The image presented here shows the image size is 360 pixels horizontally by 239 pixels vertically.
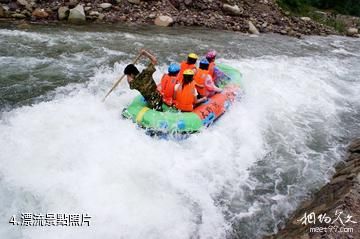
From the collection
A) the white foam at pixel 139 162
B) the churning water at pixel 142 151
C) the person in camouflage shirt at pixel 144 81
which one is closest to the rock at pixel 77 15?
the churning water at pixel 142 151

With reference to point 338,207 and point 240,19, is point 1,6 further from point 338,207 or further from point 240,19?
point 338,207

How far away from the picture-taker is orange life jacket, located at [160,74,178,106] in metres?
6.68

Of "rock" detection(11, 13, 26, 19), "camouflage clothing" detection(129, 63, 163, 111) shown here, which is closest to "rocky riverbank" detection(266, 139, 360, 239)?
"camouflage clothing" detection(129, 63, 163, 111)

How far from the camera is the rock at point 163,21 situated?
44.6ft

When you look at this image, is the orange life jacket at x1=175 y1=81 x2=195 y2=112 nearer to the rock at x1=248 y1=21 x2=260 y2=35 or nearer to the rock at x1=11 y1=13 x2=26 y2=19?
the rock at x1=11 y1=13 x2=26 y2=19

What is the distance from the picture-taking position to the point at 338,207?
4.26m

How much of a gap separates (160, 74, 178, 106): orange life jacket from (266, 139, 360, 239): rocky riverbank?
2.91 metres

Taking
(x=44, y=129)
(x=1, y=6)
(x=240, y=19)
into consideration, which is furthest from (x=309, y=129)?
(x=1, y=6)

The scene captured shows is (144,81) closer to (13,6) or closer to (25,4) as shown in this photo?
(25,4)

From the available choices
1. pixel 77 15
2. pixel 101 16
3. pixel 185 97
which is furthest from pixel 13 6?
pixel 185 97

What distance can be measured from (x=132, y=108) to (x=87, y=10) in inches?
310

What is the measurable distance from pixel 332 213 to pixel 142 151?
293 cm

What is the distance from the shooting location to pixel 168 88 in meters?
6.71

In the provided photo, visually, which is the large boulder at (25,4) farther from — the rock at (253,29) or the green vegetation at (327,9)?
the green vegetation at (327,9)
